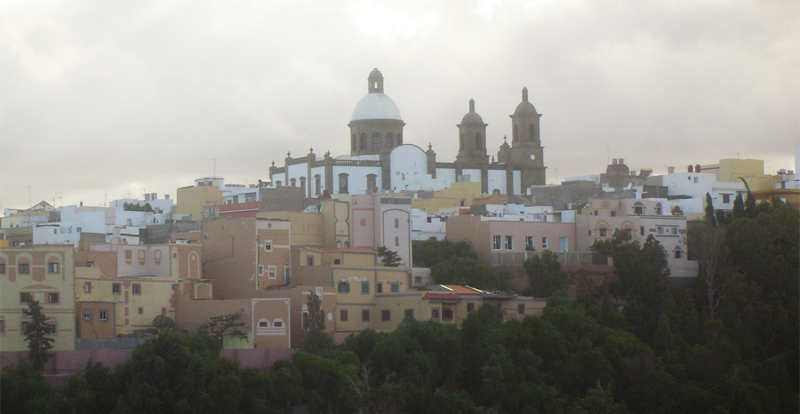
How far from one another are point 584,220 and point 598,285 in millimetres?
4262

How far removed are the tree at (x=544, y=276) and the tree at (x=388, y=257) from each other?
452 centimetres

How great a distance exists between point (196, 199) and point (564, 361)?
2783cm

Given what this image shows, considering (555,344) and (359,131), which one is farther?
(359,131)

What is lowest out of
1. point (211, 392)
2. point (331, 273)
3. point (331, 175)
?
point (211, 392)

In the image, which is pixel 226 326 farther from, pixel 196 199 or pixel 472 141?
pixel 472 141

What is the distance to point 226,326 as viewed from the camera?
134 ft

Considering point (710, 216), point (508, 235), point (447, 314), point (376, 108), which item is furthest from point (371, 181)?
point (447, 314)

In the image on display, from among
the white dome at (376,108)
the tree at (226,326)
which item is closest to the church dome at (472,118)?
the white dome at (376,108)

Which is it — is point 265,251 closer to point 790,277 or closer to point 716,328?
point 716,328

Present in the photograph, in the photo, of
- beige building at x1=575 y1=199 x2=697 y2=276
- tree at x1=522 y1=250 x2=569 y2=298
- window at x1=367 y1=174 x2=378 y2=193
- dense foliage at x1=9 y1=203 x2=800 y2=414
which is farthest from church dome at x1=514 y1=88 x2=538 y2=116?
tree at x1=522 y1=250 x2=569 y2=298

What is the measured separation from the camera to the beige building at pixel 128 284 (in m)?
41.3

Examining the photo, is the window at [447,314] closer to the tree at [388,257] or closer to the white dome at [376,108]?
the tree at [388,257]

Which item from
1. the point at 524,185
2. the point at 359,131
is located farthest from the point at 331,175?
the point at 524,185

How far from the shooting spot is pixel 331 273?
4491 centimetres
